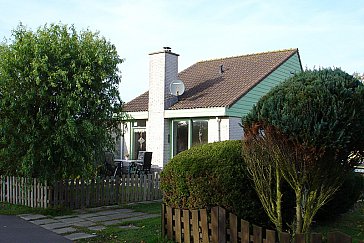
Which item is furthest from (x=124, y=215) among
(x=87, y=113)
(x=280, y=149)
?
(x=280, y=149)

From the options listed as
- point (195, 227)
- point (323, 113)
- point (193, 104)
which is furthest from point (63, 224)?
point (193, 104)

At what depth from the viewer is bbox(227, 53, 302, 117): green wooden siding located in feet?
53.3

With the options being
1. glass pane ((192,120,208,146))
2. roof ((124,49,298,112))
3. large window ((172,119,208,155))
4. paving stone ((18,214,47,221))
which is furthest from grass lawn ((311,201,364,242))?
large window ((172,119,208,155))

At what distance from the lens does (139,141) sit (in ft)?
→ 63.6

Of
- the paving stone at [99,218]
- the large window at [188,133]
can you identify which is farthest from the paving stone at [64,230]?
the large window at [188,133]

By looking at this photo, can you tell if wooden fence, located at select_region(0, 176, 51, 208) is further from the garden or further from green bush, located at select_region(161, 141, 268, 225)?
green bush, located at select_region(161, 141, 268, 225)

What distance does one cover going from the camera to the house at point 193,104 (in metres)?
16.3

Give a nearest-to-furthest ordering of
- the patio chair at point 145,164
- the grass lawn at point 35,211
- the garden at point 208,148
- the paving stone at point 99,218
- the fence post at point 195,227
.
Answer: the garden at point 208,148 < the fence post at point 195,227 < the paving stone at point 99,218 < the grass lawn at point 35,211 < the patio chair at point 145,164

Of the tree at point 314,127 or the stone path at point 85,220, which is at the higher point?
the tree at point 314,127

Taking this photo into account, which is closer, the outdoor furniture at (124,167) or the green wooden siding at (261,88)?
the green wooden siding at (261,88)

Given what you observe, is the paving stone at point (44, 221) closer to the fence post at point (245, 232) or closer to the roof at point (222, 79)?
the fence post at point (245, 232)

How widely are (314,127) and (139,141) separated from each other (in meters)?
14.9

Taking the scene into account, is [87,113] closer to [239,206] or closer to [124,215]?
[124,215]

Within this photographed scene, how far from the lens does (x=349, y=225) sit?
886cm
